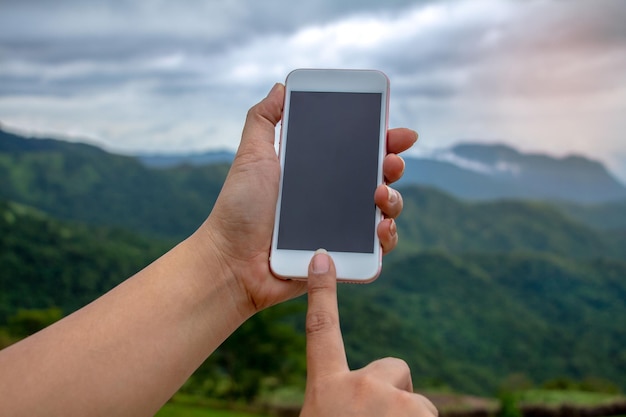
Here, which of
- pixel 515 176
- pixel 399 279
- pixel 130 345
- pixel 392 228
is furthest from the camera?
pixel 515 176

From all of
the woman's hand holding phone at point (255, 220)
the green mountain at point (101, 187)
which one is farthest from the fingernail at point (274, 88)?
the green mountain at point (101, 187)

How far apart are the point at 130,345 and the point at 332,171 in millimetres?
534

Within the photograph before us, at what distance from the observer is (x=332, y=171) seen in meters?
1.33

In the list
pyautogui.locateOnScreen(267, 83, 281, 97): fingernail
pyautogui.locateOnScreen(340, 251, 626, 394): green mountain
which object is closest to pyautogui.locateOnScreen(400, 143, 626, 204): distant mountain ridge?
pyautogui.locateOnScreen(340, 251, 626, 394): green mountain

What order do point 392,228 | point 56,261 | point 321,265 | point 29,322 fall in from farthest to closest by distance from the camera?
point 56,261, point 29,322, point 392,228, point 321,265

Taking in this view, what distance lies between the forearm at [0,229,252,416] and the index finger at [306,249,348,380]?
1.13ft

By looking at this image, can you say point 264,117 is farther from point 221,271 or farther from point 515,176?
point 515,176

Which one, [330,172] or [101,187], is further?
[101,187]

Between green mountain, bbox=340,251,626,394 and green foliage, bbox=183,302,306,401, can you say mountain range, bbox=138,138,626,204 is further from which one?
green foliage, bbox=183,302,306,401

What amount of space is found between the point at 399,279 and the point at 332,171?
20.5 metres

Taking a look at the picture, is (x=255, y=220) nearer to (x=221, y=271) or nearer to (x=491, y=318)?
(x=221, y=271)

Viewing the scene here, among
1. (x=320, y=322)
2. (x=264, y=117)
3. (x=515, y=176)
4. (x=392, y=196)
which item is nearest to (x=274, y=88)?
(x=264, y=117)

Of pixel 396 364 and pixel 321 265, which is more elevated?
pixel 321 265

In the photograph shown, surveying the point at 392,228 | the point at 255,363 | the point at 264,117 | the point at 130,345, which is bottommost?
the point at 255,363
